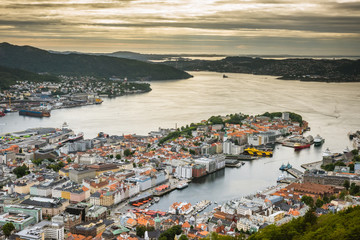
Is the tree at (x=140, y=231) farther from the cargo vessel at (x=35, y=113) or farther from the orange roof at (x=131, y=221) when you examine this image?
the cargo vessel at (x=35, y=113)

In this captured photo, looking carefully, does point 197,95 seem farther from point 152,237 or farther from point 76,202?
point 152,237

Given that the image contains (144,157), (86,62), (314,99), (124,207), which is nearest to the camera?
(124,207)

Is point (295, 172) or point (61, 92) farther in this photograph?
point (61, 92)

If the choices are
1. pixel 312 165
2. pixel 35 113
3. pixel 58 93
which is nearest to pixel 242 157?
pixel 312 165

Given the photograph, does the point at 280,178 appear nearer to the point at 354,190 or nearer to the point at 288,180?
the point at 288,180

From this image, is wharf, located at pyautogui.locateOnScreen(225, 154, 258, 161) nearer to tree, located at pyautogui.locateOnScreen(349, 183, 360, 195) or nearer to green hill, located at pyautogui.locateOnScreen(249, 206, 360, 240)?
tree, located at pyautogui.locateOnScreen(349, 183, 360, 195)

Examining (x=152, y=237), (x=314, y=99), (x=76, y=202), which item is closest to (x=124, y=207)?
(x=76, y=202)
